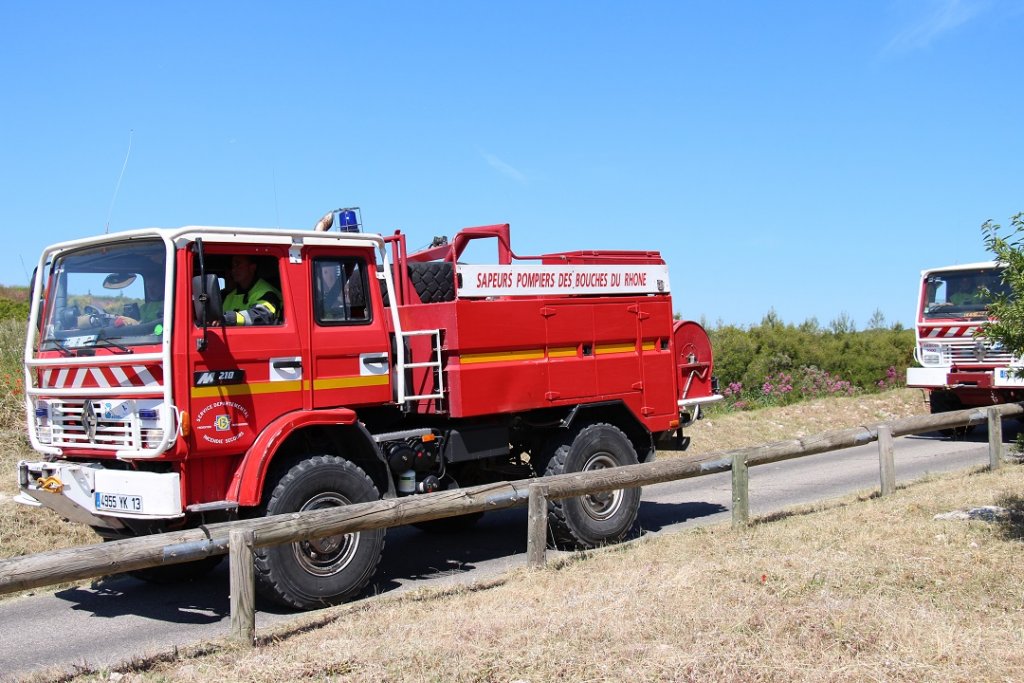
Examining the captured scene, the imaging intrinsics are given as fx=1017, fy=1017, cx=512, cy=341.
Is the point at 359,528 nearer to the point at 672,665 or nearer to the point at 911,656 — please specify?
the point at 672,665

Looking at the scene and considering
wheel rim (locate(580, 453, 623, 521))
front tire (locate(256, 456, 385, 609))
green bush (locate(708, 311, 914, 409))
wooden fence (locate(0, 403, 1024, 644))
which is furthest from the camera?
green bush (locate(708, 311, 914, 409))

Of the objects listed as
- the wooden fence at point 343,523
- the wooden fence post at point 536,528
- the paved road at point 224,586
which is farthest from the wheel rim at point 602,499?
the wooden fence post at point 536,528

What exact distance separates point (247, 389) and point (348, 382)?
0.90 metres

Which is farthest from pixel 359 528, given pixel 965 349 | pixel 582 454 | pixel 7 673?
pixel 965 349

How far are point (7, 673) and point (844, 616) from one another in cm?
499

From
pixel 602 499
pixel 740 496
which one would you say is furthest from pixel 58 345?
pixel 740 496

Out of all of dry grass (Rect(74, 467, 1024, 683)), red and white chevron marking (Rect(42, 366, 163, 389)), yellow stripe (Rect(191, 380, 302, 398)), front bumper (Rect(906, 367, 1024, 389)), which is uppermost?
red and white chevron marking (Rect(42, 366, 163, 389))

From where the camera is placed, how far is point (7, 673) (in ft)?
20.0

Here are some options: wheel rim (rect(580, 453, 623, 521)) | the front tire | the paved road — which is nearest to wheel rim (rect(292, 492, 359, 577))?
the front tire

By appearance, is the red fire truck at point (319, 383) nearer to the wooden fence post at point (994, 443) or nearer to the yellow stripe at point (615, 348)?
the yellow stripe at point (615, 348)

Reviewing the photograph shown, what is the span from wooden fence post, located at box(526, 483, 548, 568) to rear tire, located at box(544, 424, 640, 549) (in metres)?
0.93

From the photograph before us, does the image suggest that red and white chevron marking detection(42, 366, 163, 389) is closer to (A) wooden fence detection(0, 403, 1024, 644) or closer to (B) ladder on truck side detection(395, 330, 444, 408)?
(A) wooden fence detection(0, 403, 1024, 644)

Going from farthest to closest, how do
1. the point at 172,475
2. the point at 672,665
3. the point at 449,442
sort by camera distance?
the point at 449,442, the point at 172,475, the point at 672,665

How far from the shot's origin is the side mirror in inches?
274
